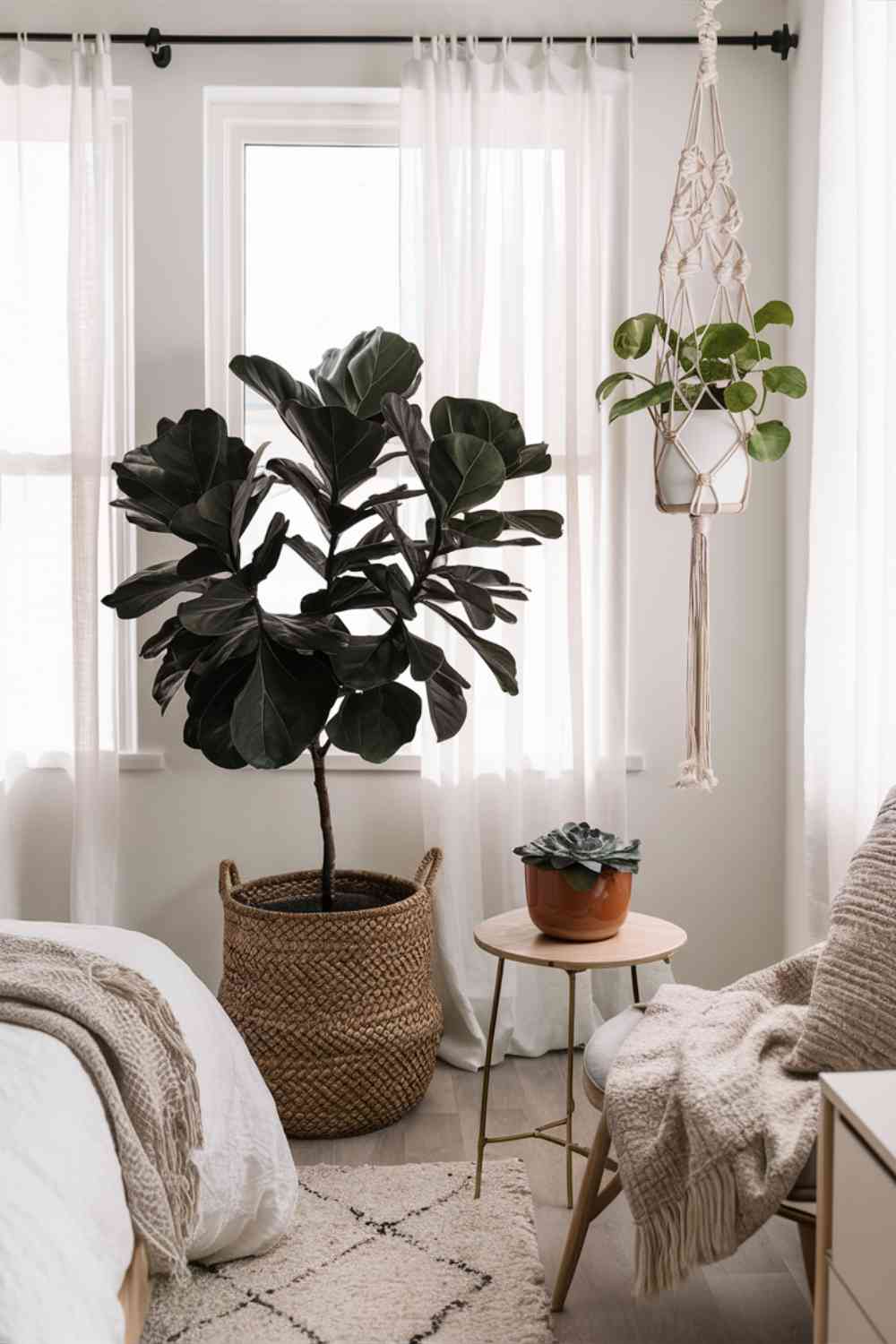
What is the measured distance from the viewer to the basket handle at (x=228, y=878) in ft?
9.78

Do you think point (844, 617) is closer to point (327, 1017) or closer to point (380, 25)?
point (327, 1017)

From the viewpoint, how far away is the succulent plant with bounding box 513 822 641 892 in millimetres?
2332

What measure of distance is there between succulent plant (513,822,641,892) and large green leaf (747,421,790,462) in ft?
2.78

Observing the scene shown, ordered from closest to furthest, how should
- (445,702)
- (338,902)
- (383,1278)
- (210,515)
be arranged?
1. (383,1278)
2. (210,515)
3. (445,702)
4. (338,902)

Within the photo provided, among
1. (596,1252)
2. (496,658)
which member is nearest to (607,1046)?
(596,1252)

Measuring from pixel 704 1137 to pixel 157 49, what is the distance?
2903mm

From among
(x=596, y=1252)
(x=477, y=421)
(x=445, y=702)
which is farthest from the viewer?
(x=445, y=702)

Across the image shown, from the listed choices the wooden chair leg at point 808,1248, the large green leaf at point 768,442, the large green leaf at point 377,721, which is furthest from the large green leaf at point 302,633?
the wooden chair leg at point 808,1248

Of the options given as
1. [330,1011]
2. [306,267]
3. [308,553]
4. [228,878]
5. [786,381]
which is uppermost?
[306,267]

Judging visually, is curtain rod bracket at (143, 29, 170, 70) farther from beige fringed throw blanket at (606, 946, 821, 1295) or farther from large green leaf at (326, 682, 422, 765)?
beige fringed throw blanket at (606, 946, 821, 1295)

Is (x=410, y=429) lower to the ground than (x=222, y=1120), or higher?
higher

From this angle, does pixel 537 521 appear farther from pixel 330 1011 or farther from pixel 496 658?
pixel 330 1011

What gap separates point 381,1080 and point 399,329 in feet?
6.30

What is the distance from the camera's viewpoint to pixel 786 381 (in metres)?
2.60
